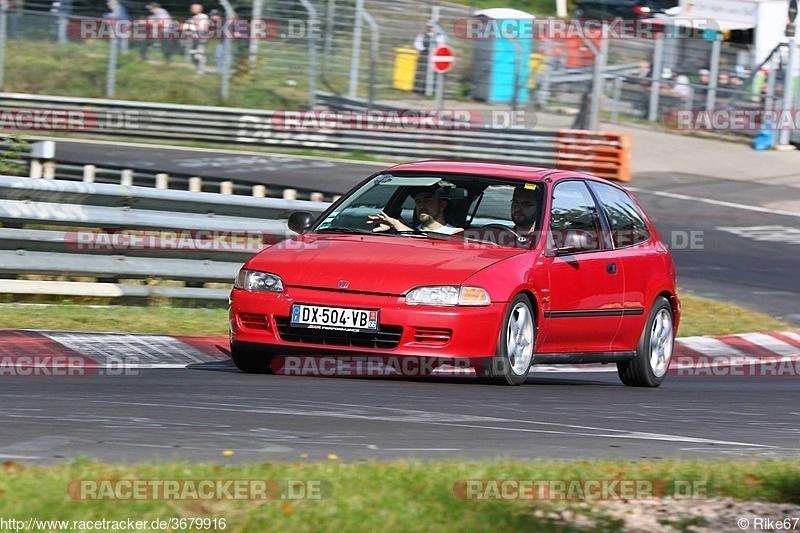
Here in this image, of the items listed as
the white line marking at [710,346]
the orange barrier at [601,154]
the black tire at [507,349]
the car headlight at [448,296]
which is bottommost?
the white line marking at [710,346]

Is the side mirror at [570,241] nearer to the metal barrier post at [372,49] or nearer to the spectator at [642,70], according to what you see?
the metal barrier post at [372,49]

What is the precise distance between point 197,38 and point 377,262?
2291 centimetres

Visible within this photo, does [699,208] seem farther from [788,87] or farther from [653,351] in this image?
[653,351]

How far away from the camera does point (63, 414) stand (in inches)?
240

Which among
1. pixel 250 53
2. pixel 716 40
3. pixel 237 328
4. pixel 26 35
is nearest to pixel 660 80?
pixel 716 40

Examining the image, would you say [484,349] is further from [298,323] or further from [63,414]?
[63,414]

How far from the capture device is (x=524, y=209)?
351 inches

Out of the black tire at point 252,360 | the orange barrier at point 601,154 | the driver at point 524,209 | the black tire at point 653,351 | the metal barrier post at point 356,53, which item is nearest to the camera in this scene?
→ the black tire at point 252,360

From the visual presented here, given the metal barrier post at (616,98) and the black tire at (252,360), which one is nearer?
the black tire at (252,360)

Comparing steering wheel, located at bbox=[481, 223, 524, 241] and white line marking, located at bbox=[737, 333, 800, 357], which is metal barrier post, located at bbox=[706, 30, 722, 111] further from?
steering wheel, located at bbox=[481, 223, 524, 241]

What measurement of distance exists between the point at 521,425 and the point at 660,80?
88.4 ft

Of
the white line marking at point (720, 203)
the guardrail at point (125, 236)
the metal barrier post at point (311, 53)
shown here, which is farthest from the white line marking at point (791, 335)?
the metal barrier post at point (311, 53)

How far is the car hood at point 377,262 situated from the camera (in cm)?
799

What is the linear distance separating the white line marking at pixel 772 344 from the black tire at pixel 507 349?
220 inches
